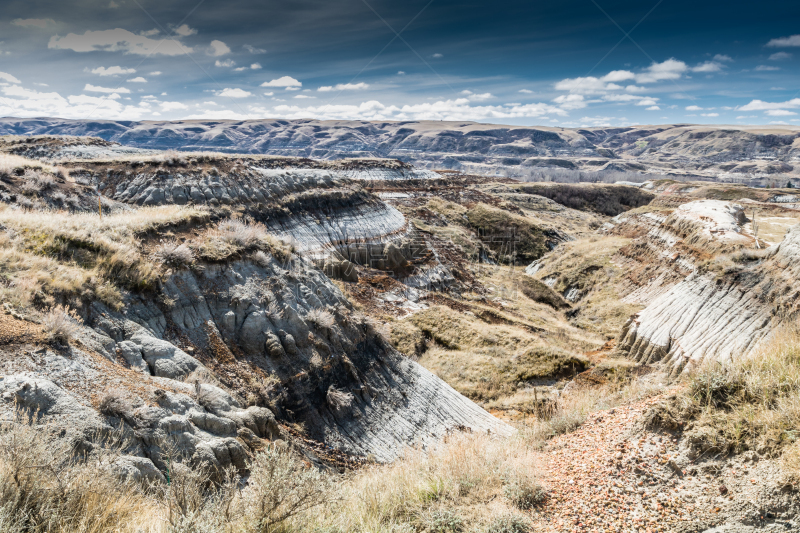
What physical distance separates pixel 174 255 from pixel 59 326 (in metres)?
5.04

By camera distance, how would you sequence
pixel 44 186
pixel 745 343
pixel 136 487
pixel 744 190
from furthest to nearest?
pixel 744 190 < pixel 44 186 < pixel 745 343 < pixel 136 487

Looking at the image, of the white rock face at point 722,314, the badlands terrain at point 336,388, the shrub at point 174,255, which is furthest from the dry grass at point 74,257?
the white rock face at point 722,314

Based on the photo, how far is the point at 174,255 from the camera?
1191cm

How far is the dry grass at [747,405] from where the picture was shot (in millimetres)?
5254

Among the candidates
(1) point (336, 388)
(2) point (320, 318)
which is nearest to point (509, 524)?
(1) point (336, 388)

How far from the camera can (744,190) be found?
3061 inches

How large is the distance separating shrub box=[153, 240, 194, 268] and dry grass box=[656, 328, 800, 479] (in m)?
12.6

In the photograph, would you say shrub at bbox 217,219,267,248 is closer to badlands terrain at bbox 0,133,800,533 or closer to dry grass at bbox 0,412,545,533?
badlands terrain at bbox 0,133,800,533

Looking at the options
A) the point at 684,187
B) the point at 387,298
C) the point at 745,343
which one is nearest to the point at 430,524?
the point at 745,343

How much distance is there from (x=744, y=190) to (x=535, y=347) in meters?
85.3

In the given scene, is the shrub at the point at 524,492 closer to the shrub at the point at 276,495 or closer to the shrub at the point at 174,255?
the shrub at the point at 276,495

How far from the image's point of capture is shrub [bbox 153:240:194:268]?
38.7 feet

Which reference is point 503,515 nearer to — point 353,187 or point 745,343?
point 745,343

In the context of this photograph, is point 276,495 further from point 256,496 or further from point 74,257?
point 74,257
